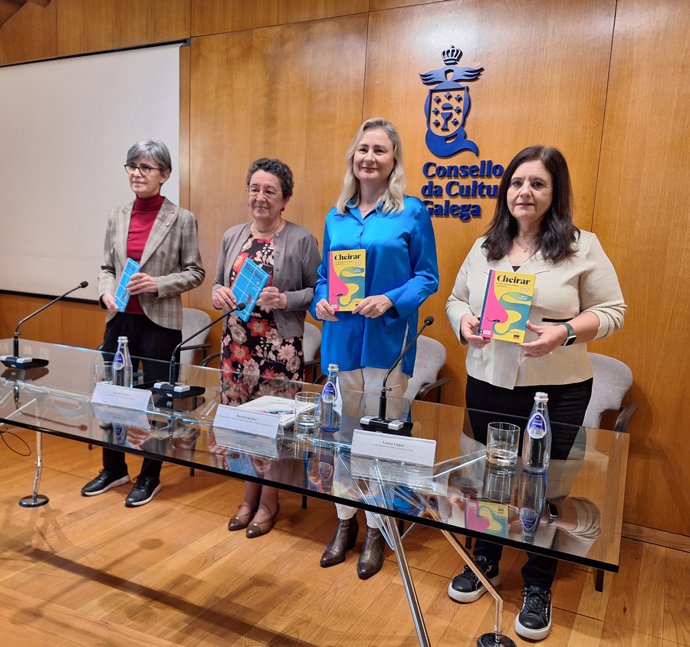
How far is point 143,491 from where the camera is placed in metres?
3.09

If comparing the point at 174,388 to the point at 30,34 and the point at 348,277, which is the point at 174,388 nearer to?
the point at 348,277

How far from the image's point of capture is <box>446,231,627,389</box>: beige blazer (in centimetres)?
194

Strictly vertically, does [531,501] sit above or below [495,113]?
below

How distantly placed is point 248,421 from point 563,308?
3.45ft

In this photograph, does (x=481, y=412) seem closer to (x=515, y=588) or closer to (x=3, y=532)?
(x=515, y=588)

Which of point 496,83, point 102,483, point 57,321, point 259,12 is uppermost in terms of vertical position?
point 259,12

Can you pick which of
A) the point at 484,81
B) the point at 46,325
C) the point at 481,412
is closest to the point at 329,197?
the point at 484,81

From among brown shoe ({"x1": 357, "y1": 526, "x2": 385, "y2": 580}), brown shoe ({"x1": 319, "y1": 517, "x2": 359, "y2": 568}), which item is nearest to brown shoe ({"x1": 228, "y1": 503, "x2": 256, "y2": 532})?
brown shoe ({"x1": 319, "y1": 517, "x2": 359, "y2": 568})

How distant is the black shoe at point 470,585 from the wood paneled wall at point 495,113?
1128 millimetres

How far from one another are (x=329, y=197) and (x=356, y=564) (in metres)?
2.09

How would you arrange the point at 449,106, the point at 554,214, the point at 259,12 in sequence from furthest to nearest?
the point at 259,12 → the point at 449,106 → the point at 554,214

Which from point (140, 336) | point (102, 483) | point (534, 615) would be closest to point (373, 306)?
point (534, 615)

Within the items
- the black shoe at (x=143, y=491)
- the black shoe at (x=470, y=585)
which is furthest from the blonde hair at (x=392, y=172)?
the black shoe at (x=143, y=491)

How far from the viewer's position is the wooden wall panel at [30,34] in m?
4.50
